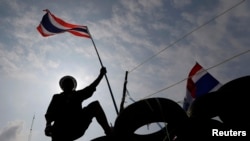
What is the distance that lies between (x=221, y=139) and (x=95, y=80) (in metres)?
2.63

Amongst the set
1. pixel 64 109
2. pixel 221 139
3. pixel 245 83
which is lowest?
pixel 221 139

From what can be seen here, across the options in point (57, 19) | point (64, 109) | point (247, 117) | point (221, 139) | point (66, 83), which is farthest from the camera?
point (57, 19)

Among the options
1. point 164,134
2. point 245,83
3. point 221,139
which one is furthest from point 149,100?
point 245,83

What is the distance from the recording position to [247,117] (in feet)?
14.3

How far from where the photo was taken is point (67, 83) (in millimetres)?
5398

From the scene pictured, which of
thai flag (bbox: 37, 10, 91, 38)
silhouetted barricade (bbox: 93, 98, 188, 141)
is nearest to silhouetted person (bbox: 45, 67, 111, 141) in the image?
silhouetted barricade (bbox: 93, 98, 188, 141)

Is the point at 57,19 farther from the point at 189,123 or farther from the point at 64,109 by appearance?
the point at 189,123

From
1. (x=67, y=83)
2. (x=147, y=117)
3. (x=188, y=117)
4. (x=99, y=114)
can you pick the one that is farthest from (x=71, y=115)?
(x=188, y=117)

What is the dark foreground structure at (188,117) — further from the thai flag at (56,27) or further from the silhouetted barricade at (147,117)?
the thai flag at (56,27)

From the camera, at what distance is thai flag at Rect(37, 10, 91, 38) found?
920 centimetres

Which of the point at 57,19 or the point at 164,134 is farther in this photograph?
the point at 57,19

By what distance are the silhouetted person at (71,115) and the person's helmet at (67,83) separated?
13 cm

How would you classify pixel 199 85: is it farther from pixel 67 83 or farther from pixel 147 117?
pixel 67 83

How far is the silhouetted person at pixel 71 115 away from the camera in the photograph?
4.87 metres
